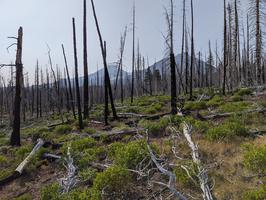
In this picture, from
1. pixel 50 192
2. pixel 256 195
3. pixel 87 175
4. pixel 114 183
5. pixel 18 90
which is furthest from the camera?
pixel 18 90

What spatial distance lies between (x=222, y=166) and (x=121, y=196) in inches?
95.4

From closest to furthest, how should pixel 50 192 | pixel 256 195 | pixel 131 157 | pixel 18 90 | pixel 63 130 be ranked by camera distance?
pixel 256 195, pixel 50 192, pixel 131 157, pixel 18 90, pixel 63 130

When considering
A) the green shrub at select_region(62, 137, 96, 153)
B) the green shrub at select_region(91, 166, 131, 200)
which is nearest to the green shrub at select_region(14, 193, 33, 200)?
the green shrub at select_region(91, 166, 131, 200)

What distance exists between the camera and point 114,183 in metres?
7.41

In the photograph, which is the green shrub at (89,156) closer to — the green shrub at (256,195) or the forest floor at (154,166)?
the forest floor at (154,166)

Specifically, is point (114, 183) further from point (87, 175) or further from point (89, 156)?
point (89, 156)

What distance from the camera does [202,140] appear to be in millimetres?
9398

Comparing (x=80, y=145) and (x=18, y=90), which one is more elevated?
(x=18, y=90)

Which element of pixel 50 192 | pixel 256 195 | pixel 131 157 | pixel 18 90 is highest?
pixel 18 90

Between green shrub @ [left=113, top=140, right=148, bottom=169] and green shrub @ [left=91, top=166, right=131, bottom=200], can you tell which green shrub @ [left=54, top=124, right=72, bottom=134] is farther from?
green shrub @ [left=91, top=166, right=131, bottom=200]

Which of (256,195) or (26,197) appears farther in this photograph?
(26,197)

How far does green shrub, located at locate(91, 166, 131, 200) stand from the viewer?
7.34 meters

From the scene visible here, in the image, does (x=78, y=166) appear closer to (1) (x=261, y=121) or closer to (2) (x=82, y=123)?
(1) (x=261, y=121)

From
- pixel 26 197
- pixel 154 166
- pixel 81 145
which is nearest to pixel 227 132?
pixel 154 166
